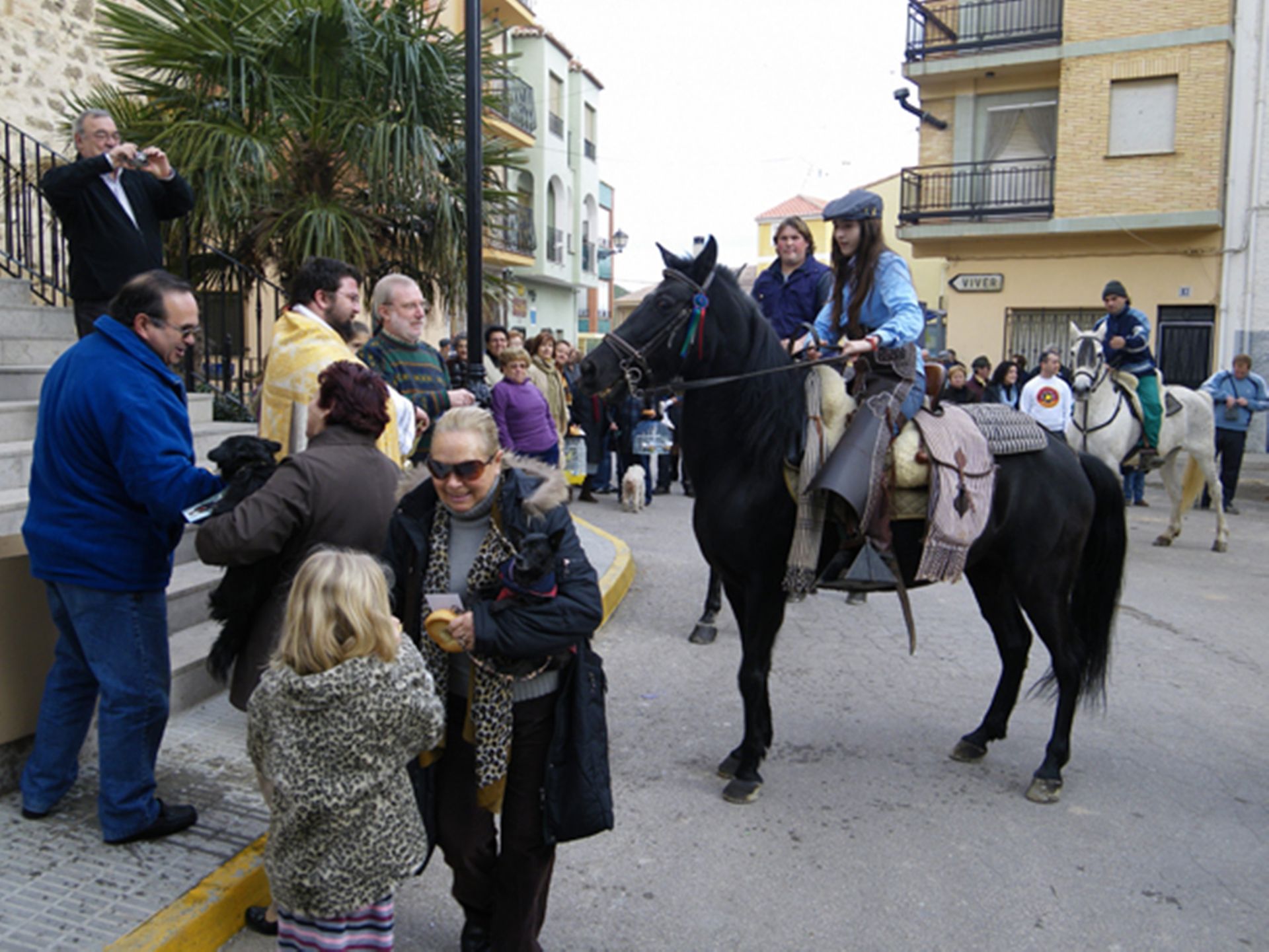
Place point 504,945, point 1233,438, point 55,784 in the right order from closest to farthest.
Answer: point 504,945 → point 55,784 → point 1233,438

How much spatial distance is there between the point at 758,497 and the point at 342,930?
254cm

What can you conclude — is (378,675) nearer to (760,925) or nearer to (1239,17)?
(760,925)

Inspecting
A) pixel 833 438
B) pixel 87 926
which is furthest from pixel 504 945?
pixel 833 438

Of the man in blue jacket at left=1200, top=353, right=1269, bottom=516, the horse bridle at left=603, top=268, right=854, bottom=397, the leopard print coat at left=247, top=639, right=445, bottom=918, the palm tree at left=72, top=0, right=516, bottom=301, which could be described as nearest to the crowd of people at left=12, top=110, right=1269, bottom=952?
the leopard print coat at left=247, top=639, right=445, bottom=918

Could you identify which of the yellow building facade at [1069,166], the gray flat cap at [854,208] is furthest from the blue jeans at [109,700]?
the yellow building facade at [1069,166]

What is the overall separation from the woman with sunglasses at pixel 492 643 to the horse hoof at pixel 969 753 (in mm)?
2570

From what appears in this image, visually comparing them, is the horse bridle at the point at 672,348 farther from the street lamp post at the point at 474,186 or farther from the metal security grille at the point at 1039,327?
the metal security grille at the point at 1039,327

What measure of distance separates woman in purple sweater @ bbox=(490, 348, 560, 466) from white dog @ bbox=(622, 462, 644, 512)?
241cm

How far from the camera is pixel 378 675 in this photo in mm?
2389

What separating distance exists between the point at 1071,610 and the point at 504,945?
133 inches

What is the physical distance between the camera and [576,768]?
106 inches

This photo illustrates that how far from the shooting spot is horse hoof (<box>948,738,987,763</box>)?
4.69 m

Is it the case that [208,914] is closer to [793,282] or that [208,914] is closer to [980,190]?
[793,282]

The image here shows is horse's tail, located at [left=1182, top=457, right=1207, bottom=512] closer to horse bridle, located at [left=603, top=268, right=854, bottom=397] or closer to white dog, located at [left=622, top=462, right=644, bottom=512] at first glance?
white dog, located at [left=622, top=462, right=644, bottom=512]
